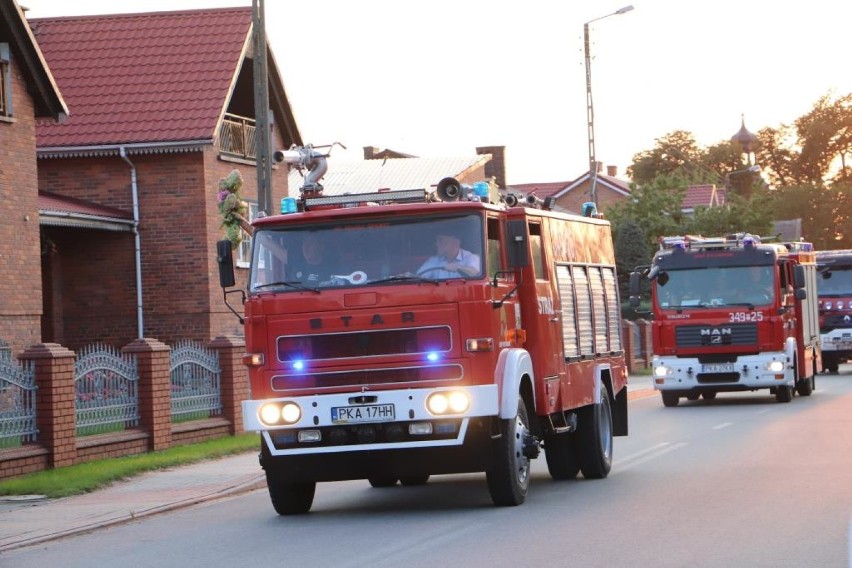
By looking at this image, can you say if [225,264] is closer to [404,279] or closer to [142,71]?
[404,279]

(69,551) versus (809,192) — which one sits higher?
(809,192)

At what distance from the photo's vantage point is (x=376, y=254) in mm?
12516

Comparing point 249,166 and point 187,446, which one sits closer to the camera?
point 187,446

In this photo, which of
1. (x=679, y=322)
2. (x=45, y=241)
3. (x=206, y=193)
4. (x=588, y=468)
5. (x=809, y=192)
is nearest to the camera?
(x=588, y=468)

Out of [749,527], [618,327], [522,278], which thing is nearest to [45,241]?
[618,327]

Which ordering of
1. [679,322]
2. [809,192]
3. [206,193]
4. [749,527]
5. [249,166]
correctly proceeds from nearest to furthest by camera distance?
[749,527]
[679,322]
[206,193]
[249,166]
[809,192]

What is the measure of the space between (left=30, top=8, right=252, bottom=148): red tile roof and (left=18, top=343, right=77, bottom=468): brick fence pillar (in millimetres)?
16286

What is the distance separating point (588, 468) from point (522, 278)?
111 inches

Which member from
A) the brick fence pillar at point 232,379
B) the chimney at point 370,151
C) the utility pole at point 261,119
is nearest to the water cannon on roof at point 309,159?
the utility pole at point 261,119

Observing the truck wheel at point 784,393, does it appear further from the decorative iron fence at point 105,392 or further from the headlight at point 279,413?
the headlight at point 279,413

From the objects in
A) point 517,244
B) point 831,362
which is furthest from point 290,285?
point 831,362

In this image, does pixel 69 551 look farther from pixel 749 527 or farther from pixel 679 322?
pixel 679 322

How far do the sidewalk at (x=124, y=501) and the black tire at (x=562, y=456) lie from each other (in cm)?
312

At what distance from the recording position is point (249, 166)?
36.9 m
